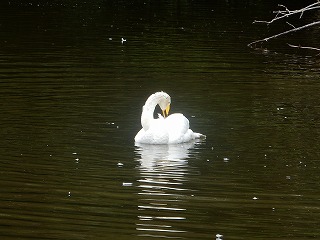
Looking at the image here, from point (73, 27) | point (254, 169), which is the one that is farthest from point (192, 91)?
point (73, 27)

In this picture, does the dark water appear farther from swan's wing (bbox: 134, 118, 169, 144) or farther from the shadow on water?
swan's wing (bbox: 134, 118, 169, 144)

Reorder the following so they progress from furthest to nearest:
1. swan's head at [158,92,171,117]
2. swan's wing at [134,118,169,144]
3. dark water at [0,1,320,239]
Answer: swan's head at [158,92,171,117] < swan's wing at [134,118,169,144] < dark water at [0,1,320,239]

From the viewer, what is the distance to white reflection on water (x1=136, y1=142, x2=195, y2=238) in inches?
401

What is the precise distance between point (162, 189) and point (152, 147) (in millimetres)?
2791

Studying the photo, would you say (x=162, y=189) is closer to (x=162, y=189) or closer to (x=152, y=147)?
(x=162, y=189)

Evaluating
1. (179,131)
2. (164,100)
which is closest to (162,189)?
(179,131)

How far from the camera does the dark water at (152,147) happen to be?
1045 centimetres

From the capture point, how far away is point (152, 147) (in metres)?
14.5

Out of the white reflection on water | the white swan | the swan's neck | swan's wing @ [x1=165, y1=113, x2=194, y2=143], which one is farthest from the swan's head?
the white reflection on water

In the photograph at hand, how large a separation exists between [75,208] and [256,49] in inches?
614

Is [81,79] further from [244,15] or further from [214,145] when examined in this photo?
[244,15]

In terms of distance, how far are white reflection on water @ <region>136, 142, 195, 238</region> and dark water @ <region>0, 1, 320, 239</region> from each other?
0.02 m

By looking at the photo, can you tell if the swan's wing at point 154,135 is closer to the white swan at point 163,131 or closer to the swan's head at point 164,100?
the white swan at point 163,131

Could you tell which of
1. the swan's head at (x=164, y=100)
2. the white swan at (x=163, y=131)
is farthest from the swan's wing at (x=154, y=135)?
the swan's head at (x=164, y=100)
